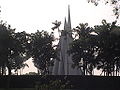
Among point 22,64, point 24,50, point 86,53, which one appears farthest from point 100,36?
point 22,64

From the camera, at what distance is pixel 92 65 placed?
6291 cm

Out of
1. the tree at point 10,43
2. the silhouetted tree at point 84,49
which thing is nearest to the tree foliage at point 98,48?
the silhouetted tree at point 84,49

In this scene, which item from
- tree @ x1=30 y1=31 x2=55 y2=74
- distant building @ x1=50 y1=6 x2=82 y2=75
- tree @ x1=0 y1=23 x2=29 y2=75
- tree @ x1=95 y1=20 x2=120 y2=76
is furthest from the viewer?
distant building @ x1=50 y1=6 x2=82 y2=75

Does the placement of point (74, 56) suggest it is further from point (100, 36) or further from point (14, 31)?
point (14, 31)

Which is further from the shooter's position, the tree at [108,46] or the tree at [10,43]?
the tree at [108,46]

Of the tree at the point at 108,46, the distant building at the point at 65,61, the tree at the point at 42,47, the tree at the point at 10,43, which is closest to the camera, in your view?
the tree at the point at 10,43

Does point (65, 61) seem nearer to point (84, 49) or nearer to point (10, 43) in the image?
point (84, 49)

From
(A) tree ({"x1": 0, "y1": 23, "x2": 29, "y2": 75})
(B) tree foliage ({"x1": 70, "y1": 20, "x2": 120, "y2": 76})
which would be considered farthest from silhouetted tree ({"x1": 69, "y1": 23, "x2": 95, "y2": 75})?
(A) tree ({"x1": 0, "y1": 23, "x2": 29, "y2": 75})

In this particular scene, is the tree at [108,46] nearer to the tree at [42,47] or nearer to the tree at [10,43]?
the tree at [42,47]

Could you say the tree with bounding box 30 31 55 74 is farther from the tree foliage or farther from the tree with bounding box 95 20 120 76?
the tree with bounding box 95 20 120 76

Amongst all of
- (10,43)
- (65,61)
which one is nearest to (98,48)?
(10,43)

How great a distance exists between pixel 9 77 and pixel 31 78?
3370 millimetres

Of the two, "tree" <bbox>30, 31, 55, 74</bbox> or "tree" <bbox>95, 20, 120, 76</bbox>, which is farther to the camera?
"tree" <bbox>30, 31, 55, 74</bbox>

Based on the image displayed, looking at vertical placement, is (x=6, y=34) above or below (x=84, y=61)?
above
